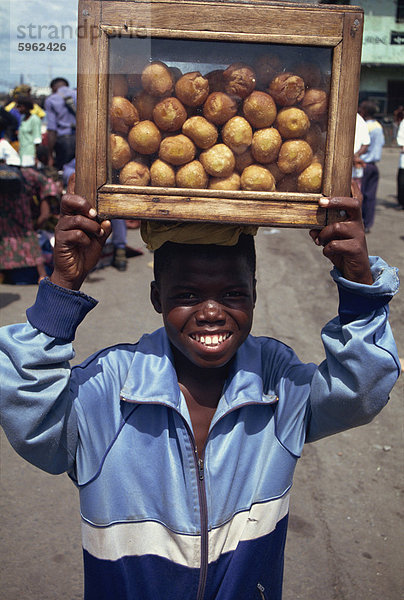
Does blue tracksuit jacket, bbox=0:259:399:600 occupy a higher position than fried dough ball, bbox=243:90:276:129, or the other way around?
fried dough ball, bbox=243:90:276:129

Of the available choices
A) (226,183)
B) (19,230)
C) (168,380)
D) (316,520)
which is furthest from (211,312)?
(19,230)

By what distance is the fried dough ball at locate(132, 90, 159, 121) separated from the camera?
55.4 inches

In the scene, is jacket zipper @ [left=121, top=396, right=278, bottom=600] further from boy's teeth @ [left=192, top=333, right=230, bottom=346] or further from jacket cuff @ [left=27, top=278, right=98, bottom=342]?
jacket cuff @ [left=27, top=278, right=98, bottom=342]

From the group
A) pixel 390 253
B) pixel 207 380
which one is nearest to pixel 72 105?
pixel 390 253

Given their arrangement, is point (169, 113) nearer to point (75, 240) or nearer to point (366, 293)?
point (75, 240)

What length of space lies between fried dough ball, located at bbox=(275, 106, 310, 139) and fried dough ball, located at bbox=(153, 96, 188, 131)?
8.7 inches

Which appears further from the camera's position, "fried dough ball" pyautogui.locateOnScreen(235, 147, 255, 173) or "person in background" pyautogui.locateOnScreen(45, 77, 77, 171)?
"person in background" pyautogui.locateOnScreen(45, 77, 77, 171)

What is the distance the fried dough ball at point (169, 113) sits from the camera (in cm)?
139

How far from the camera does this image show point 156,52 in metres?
1.37

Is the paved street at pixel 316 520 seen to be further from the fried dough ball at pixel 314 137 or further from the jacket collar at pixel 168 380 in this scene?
the fried dough ball at pixel 314 137

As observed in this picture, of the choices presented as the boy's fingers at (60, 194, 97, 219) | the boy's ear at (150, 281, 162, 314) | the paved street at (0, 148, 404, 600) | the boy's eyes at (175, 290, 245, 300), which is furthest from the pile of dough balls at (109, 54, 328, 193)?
the paved street at (0, 148, 404, 600)

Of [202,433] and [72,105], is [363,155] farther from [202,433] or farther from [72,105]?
[202,433]

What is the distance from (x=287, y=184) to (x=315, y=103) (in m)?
0.19

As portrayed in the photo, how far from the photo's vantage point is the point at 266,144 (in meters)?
1.41
